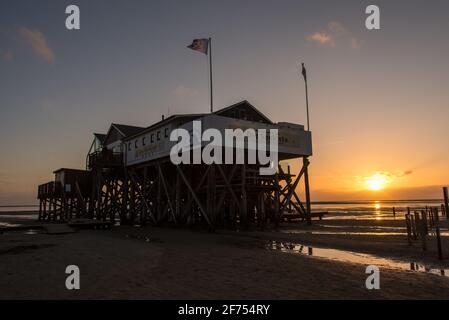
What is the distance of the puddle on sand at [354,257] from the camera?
9891 millimetres

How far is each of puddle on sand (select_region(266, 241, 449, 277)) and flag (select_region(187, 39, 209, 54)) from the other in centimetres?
1593

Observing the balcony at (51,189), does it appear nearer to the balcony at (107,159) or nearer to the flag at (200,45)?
the balcony at (107,159)

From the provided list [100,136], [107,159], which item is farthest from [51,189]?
[107,159]

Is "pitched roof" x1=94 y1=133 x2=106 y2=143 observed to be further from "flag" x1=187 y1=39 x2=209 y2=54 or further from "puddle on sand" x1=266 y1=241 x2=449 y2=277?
"puddle on sand" x1=266 y1=241 x2=449 y2=277

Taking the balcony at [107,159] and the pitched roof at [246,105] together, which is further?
the balcony at [107,159]

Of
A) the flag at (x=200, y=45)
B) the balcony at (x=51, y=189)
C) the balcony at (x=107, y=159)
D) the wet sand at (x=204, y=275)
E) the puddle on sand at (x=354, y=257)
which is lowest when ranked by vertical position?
the puddle on sand at (x=354, y=257)

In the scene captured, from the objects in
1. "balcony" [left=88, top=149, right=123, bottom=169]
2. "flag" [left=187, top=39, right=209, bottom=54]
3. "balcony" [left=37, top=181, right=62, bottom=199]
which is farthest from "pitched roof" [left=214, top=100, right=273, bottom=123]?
"balcony" [left=37, top=181, right=62, bottom=199]

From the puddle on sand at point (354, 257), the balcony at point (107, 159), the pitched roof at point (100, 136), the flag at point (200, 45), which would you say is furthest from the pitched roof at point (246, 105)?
the pitched roof at point (100, 136)

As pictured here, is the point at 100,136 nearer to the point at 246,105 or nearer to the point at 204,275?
the point at 246,105

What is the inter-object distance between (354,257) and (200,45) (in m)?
19.2

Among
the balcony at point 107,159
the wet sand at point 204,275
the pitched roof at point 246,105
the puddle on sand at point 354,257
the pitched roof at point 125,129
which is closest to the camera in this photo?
the wet sand at point 204,275

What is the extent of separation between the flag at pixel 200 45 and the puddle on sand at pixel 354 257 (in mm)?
15932
